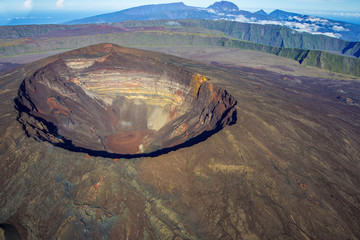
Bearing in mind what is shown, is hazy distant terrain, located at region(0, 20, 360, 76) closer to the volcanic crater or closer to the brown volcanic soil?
the volcanic crater

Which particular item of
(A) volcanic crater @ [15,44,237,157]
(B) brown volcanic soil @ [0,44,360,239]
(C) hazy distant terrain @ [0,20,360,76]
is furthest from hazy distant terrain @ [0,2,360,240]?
(C) hazy distant terrain @ [0,20,360,76]

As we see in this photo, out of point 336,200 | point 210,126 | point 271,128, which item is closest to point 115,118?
point 210,126

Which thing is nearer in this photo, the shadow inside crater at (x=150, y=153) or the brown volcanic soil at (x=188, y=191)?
the brown volcanic soil at (x=188, y=191)

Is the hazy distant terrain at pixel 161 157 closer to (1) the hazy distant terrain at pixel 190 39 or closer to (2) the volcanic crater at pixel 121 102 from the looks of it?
(2) the volcanic crater at pixel 121 102

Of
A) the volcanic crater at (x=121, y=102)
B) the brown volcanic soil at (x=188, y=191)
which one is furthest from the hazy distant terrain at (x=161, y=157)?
the volcanic crater at (x=121, y=102)

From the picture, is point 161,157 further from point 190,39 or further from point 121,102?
point 190,39

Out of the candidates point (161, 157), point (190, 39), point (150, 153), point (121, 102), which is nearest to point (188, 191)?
point (161, 157)
